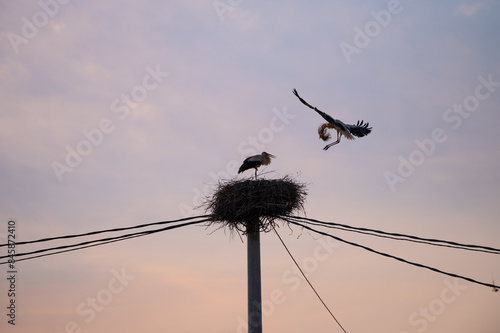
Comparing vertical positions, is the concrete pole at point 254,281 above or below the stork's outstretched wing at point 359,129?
below

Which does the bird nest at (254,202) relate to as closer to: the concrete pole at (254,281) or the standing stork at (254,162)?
the concrete pole at (254,281)

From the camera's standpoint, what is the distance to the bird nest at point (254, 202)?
10.0 metres

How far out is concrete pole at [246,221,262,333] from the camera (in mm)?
8922

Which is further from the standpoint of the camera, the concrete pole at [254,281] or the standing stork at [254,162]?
the standing stork at [254,162]

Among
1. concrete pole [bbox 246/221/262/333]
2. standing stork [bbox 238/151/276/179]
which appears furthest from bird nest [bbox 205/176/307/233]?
standing stork [bbox 238/151/276/179]

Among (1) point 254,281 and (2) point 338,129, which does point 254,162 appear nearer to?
(2) point 338,129

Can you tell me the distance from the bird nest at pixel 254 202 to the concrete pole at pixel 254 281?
20 centimetres

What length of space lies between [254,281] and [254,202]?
139 cm

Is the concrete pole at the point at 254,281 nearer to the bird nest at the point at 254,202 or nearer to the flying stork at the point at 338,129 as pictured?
the bird nest at the point at 254,202

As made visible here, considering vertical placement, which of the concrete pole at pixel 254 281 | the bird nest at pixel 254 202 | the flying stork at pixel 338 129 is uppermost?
the flying stork at pixel 338 129

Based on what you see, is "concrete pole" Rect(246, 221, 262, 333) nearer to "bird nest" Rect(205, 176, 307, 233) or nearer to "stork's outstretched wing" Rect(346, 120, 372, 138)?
"bird nest" Rect(205, 176, 307, 233)

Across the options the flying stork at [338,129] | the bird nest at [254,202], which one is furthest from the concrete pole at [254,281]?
the flying stork at [338,129]

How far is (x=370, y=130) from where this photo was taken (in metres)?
13.8

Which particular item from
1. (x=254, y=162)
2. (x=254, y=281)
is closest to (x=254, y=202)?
(x=254, y=281)
